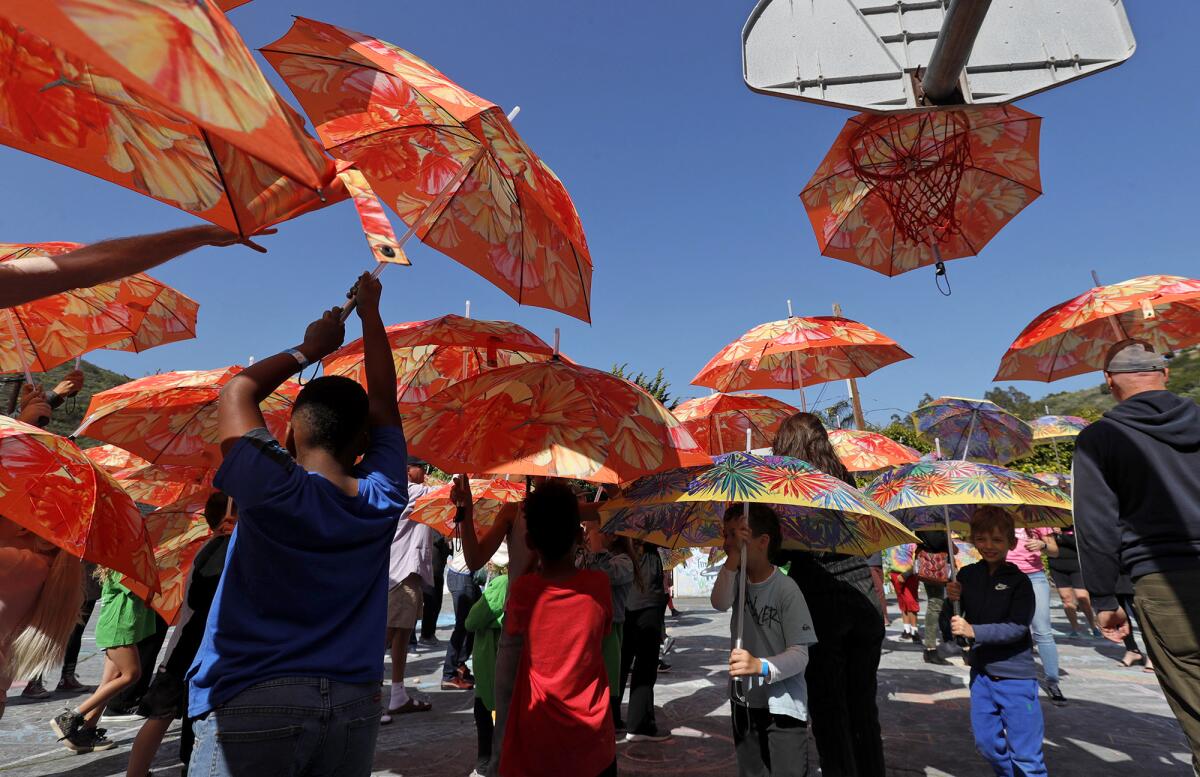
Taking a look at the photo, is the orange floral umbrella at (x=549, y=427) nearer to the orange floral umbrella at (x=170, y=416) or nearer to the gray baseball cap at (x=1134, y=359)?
the orange floral umbrella at (x=170, y=416)

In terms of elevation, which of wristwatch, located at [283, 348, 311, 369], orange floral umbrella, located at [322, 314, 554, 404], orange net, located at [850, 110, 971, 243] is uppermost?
orange net, located at [850, 110, 971, 243]

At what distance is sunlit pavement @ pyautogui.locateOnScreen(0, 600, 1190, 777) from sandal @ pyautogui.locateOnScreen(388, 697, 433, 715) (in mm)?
126

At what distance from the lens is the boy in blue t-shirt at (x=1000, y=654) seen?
3736 millimetres

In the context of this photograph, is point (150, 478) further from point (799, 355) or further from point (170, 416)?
point (799, 355)

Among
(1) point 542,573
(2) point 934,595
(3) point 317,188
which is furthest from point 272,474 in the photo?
(2) point 934,595

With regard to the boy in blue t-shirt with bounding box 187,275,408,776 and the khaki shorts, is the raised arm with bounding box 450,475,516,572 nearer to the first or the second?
the boy in blue t-shirt with bounding box 187,275,408,776

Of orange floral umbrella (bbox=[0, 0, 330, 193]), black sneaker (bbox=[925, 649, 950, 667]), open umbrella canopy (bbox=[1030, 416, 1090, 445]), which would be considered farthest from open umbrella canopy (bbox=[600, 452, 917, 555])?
open umbrella canopy (bbox=[1030, 416, 1090, 445])

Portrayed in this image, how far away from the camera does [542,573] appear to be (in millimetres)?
3143

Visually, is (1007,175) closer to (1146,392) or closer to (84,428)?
(1146,392)

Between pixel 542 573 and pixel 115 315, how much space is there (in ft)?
10.7

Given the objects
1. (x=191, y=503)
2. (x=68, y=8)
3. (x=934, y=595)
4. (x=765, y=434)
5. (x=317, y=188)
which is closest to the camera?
(x=68, y=8)

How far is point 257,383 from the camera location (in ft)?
6.31

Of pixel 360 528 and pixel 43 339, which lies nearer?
pixel 360 528

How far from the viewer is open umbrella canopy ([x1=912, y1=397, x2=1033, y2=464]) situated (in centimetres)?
686
